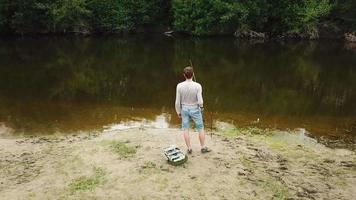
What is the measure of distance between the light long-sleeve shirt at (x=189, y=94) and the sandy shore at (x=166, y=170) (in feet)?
4.60

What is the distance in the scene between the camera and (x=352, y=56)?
3953 centimetres

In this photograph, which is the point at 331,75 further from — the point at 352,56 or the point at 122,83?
the point at 122,83

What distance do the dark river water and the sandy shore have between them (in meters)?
3.39

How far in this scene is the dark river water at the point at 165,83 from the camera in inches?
763

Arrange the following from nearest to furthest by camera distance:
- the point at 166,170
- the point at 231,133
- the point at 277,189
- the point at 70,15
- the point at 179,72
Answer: the point at 277,189 < the point at 166,170 < the point at 231,133 < the point at 179,72 < the point at 70,15

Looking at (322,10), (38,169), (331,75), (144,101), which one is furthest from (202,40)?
(38,169)

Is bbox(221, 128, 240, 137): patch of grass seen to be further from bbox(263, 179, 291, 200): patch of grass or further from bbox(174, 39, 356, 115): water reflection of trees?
bbox(174, 39, 356, 115): water reflection of trees

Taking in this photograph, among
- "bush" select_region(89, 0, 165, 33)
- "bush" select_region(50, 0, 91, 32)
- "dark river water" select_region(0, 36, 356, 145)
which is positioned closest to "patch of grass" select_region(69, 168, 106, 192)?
"dark river water" select_region(0, 36, 356, 145)

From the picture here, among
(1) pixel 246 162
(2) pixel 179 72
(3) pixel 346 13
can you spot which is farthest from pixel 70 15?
(1) pixel 246 162

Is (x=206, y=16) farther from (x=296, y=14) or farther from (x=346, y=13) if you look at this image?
(x=346, y=13)

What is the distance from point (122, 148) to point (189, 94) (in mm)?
2621

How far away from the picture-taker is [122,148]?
12.9 meters

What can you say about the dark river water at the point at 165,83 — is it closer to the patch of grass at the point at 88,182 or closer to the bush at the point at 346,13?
the bush at the point at 346,13

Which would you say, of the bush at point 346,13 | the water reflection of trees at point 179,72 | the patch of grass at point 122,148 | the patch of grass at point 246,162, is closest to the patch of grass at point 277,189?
the patch of grass at point 246,162
